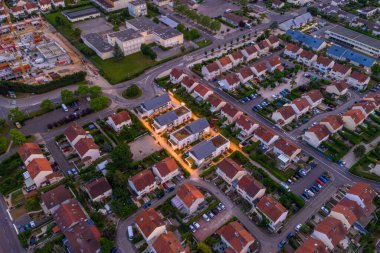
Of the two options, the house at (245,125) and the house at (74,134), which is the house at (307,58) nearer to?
the house at (245,125)

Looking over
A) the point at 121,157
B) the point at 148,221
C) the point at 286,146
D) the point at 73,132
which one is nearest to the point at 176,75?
the point at 73,132

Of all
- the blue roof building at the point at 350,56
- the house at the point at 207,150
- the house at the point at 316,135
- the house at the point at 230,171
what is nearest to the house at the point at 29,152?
the house at the point at 207,150

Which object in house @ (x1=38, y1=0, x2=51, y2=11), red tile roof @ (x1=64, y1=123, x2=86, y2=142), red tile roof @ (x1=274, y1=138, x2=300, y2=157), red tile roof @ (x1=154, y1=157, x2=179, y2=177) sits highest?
house @ (x1=38, y1=0, x2=51, y2=11)

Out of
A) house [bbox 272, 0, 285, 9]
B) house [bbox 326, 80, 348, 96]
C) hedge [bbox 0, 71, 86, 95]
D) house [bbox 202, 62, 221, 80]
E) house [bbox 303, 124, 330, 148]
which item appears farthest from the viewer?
house [bbox 272, 0, 285, 9]

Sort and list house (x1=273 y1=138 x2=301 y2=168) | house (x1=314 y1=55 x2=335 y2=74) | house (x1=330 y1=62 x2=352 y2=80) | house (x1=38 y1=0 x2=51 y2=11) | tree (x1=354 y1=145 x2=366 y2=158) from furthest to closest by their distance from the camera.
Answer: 1. house (x1=38 y1=0 x2=51 y2=11)
2. house (x1=314 y1=55 x2=335 y2=74)
3. house (x1=330 y1=62 x2=352 y2=80)
4. tree (x1=354 y1=145 x2=366 y2=158)
5. house (x1=273 y1=138 x2=301 y2=168)

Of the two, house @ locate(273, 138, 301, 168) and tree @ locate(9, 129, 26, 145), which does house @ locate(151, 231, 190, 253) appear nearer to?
house @ locate(273, 138, 301, 168)

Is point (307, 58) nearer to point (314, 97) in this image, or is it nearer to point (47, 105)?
point (314, 97)

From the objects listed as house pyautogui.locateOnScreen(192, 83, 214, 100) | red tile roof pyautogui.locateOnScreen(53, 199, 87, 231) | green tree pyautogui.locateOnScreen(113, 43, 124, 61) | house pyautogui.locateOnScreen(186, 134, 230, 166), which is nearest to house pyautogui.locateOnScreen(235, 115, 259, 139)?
house pyautogui.locateOnScreen(186, 134, 230, 166)
